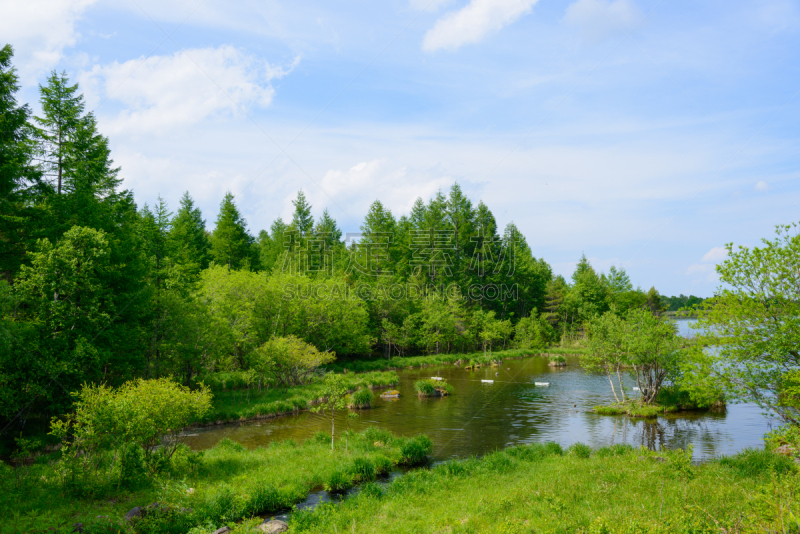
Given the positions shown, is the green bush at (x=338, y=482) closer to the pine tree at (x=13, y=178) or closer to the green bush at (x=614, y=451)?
the green bush at (x=614, y=451)

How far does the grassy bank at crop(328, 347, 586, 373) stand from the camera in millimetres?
55000

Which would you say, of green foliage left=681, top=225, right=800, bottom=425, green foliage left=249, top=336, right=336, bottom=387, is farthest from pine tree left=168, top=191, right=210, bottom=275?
green foliage left=681, top=225, right=800, bottom=425

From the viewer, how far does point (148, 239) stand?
155 ft

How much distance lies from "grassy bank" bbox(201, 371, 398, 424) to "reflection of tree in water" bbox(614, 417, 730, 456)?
20.4 meters

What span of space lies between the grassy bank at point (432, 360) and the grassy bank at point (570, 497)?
1395 inches

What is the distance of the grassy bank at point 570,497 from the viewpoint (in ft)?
35.9

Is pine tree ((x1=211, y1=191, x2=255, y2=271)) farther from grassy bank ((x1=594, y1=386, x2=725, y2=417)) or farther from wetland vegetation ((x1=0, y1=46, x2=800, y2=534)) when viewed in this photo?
grassy bank ((x1=594, y1=386, x2=725, y2=417))

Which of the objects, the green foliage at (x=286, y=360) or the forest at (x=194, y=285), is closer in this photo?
the forest at (x=194, y=285)

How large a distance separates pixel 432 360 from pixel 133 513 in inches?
1976

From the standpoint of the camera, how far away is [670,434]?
27.1m

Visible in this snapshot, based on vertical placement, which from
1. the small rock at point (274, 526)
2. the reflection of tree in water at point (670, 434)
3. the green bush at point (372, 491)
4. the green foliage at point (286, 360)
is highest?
the green foliage at point (286, 360)

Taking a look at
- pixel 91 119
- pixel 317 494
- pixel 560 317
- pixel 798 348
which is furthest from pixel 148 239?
pixel 560 317

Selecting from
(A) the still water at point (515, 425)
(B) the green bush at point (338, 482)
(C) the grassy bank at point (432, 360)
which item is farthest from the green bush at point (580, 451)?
(C) the grassy bank at point (432, 360)

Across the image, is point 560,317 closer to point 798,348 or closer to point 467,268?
point 467,268
